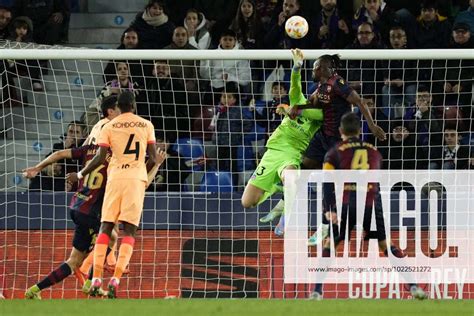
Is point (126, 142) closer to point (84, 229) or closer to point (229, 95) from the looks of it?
point (84, 229)

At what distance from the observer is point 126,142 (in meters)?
13.9

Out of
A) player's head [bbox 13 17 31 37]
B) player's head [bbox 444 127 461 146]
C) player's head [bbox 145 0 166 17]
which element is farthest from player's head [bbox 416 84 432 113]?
player's head [bbox 13 17 31 37]

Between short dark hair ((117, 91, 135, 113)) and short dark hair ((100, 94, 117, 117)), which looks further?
short dark hair ((100, 94, 117, 117))

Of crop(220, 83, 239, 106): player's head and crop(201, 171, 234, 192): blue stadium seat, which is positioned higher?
crop(220, 83, 239, 106): player's head

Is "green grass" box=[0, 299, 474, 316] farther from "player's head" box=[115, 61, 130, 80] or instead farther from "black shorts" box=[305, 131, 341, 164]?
"player's head" box=[115, 61, 130, 80]

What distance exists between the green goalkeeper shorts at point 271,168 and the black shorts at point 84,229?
6.43 feet

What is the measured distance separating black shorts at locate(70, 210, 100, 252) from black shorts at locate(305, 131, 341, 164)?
2545 mm

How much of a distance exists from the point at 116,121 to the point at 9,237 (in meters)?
3.22

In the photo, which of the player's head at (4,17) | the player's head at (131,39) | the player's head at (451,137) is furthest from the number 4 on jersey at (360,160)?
the player's head at (4,17)

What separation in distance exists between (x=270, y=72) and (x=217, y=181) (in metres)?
2.11

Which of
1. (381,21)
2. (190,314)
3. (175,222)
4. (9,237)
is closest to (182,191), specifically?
(175,222)

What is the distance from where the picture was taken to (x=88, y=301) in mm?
12828

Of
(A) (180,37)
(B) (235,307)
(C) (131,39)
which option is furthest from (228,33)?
(B) (235,307)

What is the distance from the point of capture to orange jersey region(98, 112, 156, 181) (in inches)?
546
